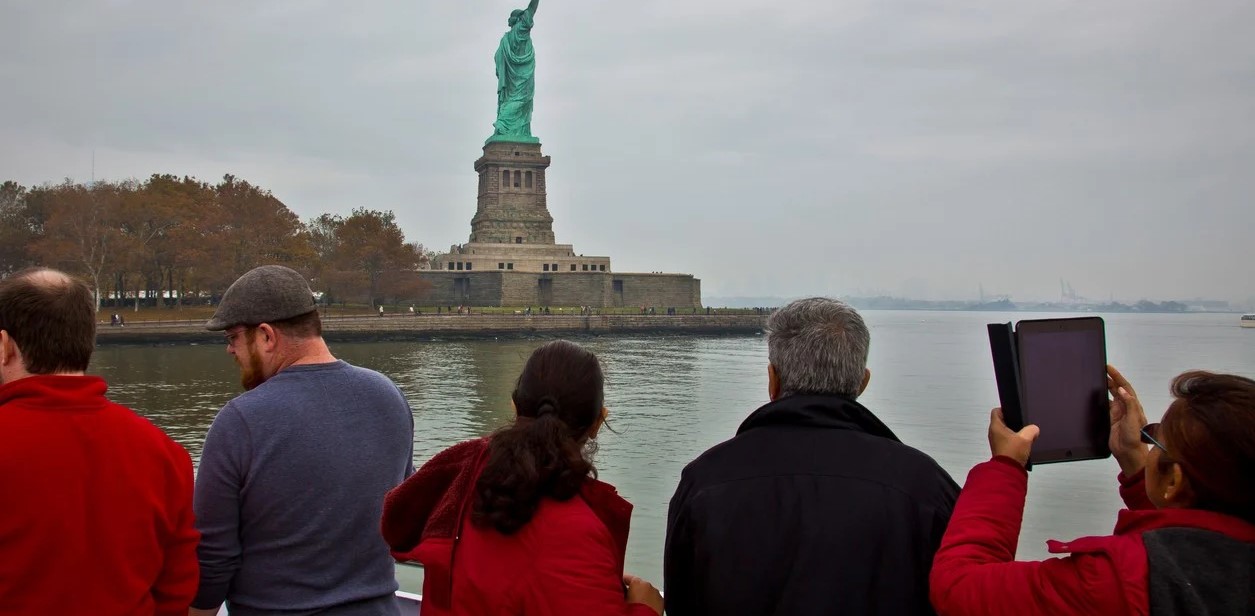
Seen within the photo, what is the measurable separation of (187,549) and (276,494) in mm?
255

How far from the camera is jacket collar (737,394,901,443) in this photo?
2129mm

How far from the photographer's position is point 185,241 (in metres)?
42.3

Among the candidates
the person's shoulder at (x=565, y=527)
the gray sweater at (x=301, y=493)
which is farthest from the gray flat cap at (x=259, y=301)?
the person's shoulder at (x=565, y=527)

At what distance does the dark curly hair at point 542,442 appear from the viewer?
1.90 metres

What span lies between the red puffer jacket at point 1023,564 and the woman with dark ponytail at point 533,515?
647mm

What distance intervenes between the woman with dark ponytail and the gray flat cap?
76 cm

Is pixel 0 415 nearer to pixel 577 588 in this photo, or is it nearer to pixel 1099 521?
pixel 577 588

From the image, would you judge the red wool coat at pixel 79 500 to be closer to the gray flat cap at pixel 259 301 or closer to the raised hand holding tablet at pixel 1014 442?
the gray flat cap at pixel 259 301

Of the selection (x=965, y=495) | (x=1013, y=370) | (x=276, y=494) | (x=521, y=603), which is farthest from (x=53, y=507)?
(x=1013, y=370)

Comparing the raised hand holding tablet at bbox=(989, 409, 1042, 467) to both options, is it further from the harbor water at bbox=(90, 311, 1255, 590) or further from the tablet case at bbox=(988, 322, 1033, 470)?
the harbor water at bbox=(90, 311, 1255, 590)

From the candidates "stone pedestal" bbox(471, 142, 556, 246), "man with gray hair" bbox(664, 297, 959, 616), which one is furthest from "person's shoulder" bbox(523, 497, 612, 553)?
"stone pedestal" bbox(471, 142, 556, 246)

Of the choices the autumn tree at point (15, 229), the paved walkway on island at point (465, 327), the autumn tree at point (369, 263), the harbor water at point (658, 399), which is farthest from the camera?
the autumn tree at point (369, 263)

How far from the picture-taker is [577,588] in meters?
1.89

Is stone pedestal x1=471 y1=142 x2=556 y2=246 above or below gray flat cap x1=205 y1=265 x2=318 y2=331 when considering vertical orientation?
above
